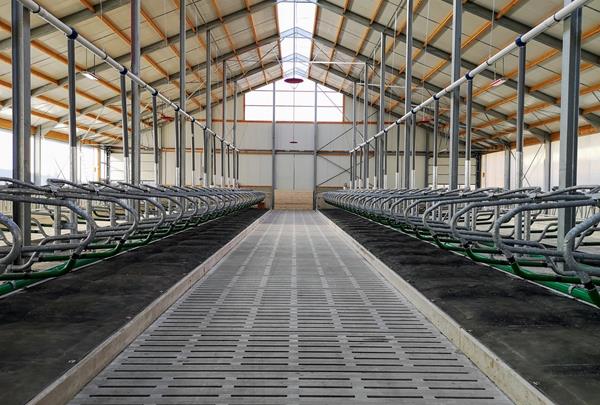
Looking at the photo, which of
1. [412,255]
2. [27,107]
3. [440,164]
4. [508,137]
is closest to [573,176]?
[412,255]

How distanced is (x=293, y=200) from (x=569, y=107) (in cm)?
2030

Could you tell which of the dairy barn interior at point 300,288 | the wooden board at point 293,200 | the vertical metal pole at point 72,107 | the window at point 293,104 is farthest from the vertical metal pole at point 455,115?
the window at point 293,104

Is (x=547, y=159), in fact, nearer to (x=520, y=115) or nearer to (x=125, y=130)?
(x=520, y=115)

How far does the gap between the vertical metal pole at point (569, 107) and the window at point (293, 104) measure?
21570mm

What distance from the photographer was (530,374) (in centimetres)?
198

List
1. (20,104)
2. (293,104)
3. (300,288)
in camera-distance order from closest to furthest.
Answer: (20,104) → (300,288) → (293,104)

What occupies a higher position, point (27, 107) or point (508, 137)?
point (508, 137)

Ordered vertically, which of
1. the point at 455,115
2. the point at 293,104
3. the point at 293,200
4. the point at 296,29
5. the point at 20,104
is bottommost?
the point at 293,200

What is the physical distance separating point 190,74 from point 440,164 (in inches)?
507

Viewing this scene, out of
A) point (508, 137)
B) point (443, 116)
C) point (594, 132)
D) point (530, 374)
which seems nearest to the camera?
point (530, 374)

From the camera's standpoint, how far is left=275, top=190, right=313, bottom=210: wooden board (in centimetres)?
2384

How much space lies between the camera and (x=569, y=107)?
3.79 meters

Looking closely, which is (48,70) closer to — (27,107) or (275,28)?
(275,28)

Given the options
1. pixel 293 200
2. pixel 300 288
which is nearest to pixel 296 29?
pixel 293 200
